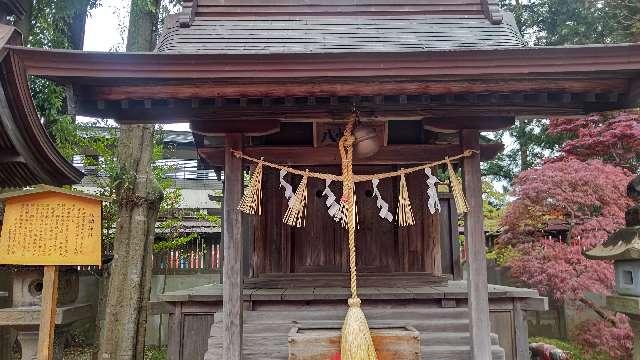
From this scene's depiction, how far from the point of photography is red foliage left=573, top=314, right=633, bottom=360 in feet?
29.7

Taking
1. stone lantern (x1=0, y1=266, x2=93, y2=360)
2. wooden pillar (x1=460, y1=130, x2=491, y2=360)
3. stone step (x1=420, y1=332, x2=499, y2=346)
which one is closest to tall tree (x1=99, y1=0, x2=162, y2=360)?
stone lantern (x1=0, y1=266, x2=93, y2=360)

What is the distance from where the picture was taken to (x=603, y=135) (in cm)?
1116

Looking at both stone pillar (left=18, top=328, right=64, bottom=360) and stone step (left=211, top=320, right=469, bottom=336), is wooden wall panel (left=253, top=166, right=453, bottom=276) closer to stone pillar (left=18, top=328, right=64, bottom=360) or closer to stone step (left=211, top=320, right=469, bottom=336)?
stone step (left=211, top=320, right=469, bottom=336)

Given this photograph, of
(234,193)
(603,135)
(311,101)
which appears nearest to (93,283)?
(234,193)

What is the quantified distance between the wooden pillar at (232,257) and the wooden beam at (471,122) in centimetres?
205

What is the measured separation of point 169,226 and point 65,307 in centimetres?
778

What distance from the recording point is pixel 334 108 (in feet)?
A: 15.6

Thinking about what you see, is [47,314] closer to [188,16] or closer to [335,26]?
[188,16]

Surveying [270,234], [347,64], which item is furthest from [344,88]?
[270,234]

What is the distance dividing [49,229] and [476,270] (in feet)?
13.8

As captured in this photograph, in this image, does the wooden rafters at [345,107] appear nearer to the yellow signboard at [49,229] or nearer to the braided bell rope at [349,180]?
the braided bell rope at [349,180]

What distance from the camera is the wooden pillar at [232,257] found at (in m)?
4.66

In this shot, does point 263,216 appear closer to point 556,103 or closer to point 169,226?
point 556,103

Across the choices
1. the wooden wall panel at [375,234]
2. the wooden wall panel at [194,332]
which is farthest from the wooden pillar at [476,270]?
the wooden wall panel at [194,332]
